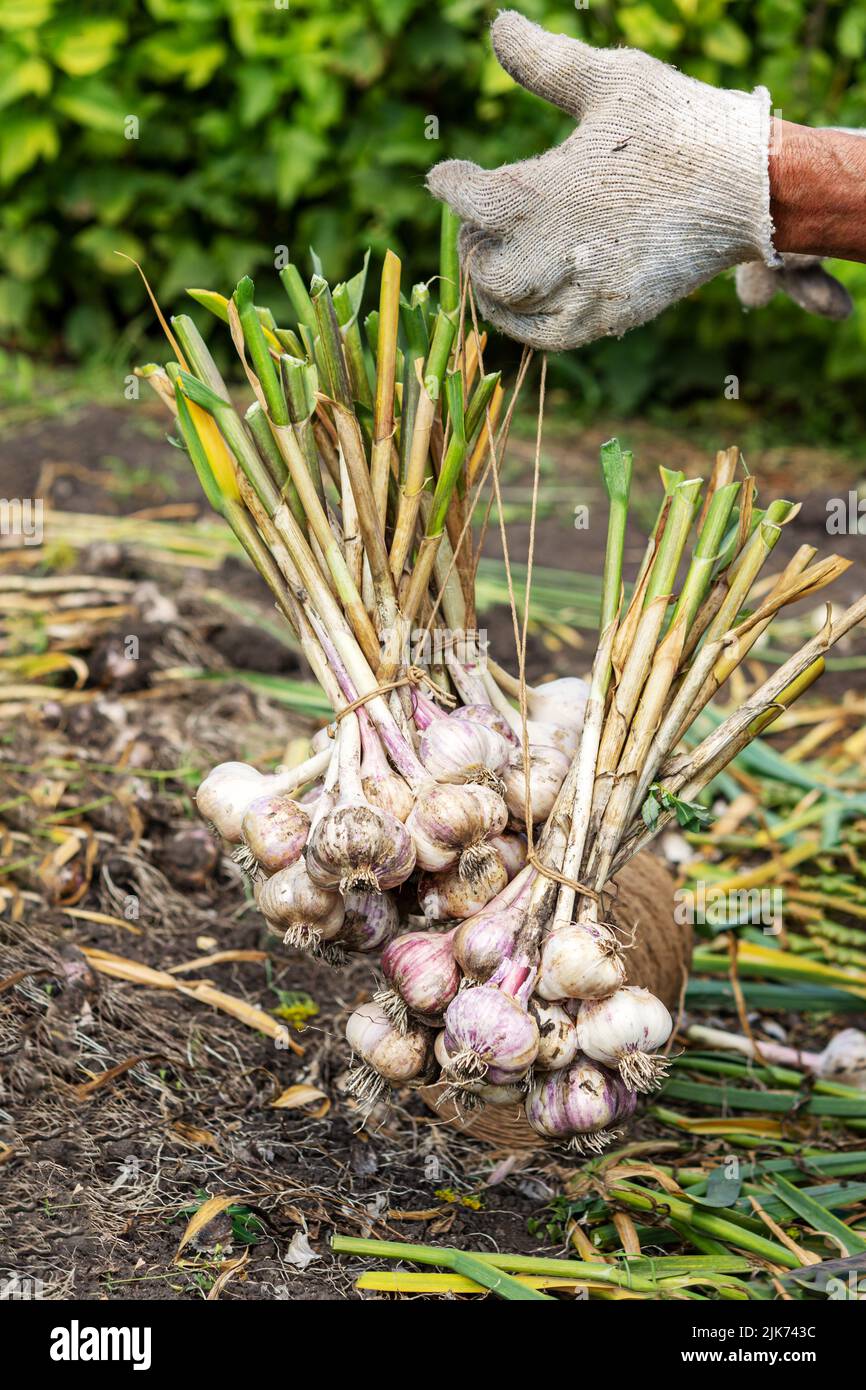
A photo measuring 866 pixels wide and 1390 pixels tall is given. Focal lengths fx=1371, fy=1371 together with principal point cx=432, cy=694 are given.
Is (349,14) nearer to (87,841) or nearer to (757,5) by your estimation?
(757,5)

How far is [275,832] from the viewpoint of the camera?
4.71 feet

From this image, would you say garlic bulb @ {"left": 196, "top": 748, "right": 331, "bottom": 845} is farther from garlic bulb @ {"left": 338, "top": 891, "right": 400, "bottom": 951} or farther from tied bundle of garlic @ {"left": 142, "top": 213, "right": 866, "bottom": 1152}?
garlic bulb @ {"left": 338, "top": 891, "right": 400, "bottom": 951}

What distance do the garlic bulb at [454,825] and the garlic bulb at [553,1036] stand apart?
0.52ft

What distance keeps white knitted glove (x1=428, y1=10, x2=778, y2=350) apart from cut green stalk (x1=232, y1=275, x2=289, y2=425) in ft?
0.92

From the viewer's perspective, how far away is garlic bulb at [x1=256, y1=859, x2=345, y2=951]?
4.67 ft

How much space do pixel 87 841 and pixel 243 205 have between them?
3.15 m

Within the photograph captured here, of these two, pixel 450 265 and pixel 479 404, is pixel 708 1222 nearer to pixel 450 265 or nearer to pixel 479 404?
pixel 479 404

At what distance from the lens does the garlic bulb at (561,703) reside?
5.34ft

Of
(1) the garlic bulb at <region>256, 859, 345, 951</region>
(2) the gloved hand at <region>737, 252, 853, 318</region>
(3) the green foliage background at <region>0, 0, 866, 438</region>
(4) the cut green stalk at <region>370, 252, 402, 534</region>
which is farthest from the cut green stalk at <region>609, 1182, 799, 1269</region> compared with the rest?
(3) the green foliage background at <region>0, 0, 866, 438</region>

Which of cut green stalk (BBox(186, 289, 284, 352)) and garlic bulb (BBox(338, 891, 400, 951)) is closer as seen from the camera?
garlic bulb (BBox(338, 891, 400, 951))

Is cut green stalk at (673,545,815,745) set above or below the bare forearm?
below

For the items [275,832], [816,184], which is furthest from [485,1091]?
[816,184]

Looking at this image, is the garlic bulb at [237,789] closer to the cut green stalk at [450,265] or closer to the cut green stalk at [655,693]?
the cut green stalk at [655,693]

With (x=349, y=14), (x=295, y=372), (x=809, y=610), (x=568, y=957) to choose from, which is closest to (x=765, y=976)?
(x=568, y=957)
